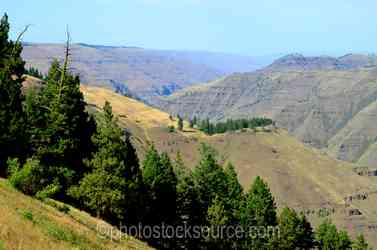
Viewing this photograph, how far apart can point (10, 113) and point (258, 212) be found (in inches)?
1723

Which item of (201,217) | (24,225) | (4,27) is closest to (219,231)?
(201,217)

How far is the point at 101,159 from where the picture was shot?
54906 mm

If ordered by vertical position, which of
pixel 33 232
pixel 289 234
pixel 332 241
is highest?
pixel 33 232

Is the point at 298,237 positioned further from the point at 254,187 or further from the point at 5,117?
the point at 5,117

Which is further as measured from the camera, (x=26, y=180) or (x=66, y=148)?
(x=66, y=148)

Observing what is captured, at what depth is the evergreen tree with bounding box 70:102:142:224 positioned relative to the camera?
53.5 meters

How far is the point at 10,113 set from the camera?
51938 millimetres

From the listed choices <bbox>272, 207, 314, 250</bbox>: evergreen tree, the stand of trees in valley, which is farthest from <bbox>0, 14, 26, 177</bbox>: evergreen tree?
<bbox>272, 207, 314, 250</bbox>: evergreen tree

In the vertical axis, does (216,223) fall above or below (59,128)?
below

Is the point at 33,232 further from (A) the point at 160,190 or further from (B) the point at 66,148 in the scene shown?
(A) the point at 160,190

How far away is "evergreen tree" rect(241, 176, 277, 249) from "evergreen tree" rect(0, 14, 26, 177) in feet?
127

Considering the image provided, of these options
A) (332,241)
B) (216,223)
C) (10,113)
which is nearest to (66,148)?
(10,113)

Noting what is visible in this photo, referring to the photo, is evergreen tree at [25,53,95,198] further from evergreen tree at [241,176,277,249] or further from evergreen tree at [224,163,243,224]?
evergreen tree at [241,176,277,249]

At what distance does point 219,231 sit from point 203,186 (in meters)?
8.30
